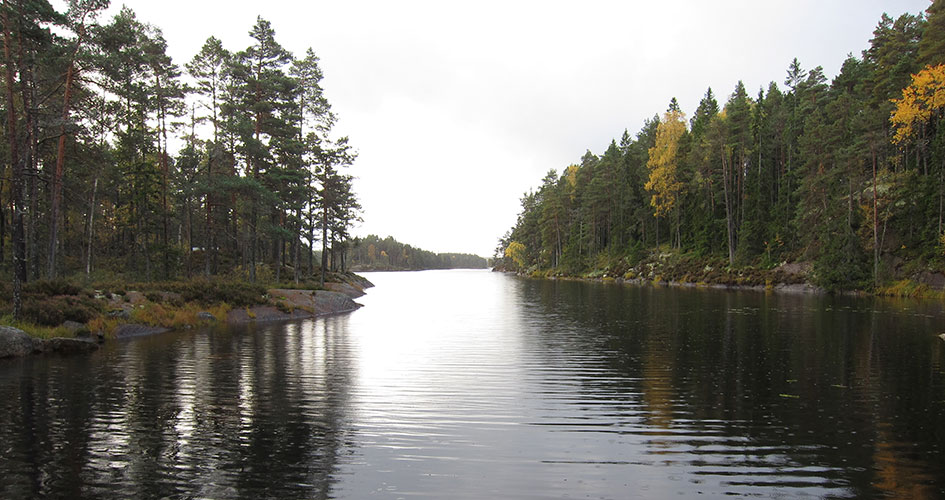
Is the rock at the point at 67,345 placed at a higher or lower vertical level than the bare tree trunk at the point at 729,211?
lower

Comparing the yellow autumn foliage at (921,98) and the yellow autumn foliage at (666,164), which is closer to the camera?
the yellow autumn foliage at (921,98)

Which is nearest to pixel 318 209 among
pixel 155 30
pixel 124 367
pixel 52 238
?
pixel 155 30

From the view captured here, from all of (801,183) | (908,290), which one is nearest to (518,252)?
(801,183)

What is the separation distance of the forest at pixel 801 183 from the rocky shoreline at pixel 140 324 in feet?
135

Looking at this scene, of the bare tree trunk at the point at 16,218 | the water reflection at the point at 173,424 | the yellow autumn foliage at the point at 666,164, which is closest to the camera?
the water reflection at the point at 173,424

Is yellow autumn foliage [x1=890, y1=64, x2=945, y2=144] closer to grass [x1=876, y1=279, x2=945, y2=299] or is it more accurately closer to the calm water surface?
grass [x1=876, y1=279, x2=945, y2=299]

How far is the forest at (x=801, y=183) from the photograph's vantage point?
38.9 meters

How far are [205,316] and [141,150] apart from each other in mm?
22896

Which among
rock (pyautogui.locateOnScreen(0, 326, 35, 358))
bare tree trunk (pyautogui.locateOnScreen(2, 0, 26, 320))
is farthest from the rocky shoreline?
bare tree trunk (pyautogui.locateOnScreen(2, 0, 26, 320))

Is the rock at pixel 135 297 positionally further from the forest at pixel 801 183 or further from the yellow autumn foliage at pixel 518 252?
the yellow autumn foliage at pixel 518 252

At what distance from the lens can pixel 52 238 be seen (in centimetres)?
2325

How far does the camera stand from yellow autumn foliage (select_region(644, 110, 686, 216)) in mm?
65750

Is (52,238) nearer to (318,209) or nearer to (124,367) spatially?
(124,367)

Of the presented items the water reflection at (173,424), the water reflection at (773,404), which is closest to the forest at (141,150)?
the water reflection at (173,424)
